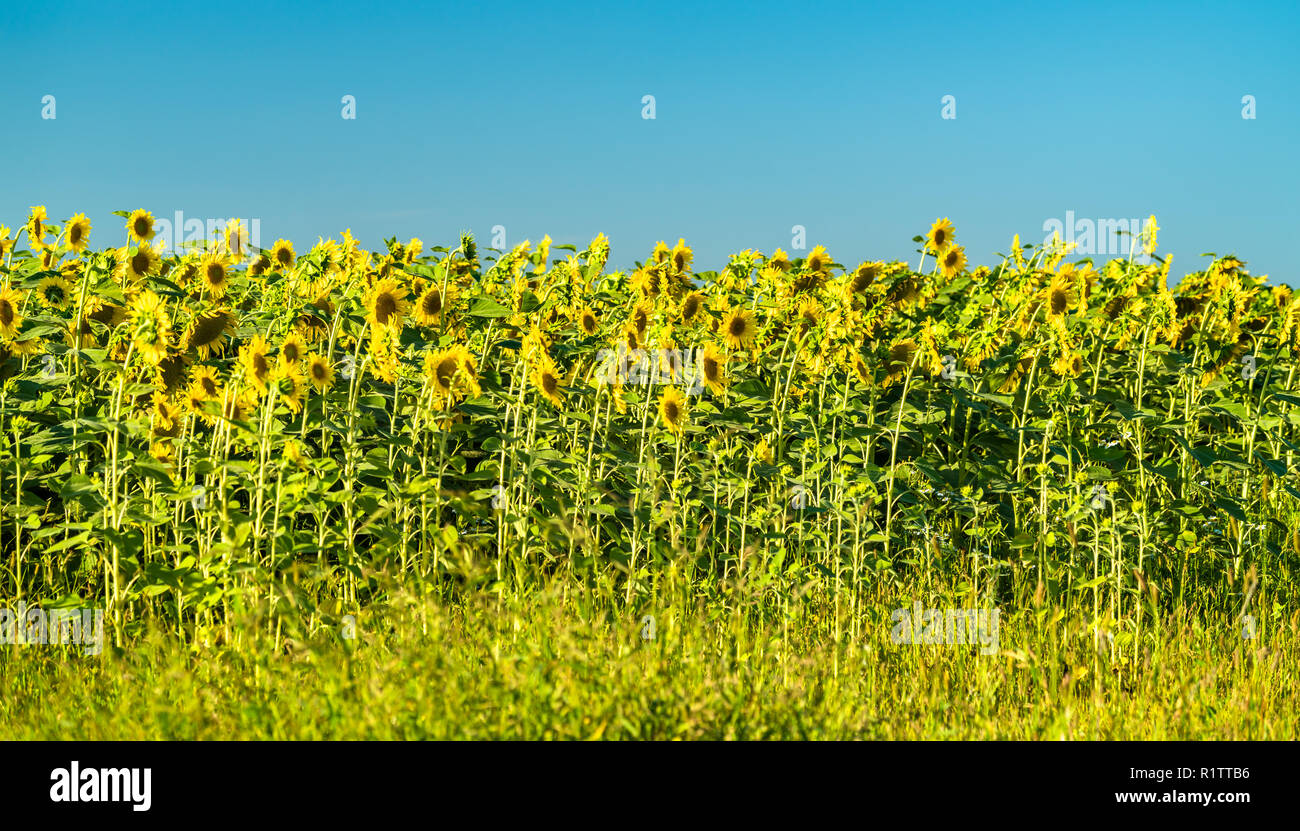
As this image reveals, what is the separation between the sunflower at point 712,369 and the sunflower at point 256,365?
207cm

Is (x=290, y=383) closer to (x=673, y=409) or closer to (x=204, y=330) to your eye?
(x=204, y=330)

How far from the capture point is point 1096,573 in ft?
16.5

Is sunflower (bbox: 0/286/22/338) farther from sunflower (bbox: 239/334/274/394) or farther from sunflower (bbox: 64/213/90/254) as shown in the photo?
sunflower (bbox: 239/334/274/394)

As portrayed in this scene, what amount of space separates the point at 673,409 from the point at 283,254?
310cm

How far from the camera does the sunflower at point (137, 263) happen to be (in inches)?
227

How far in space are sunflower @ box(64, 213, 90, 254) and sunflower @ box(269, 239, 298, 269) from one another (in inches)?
40.6

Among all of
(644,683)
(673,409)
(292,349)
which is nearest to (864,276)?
(673,409)

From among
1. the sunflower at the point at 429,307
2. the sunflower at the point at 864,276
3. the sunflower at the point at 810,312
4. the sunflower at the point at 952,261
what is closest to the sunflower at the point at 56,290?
the sunflower at the point at 429,307

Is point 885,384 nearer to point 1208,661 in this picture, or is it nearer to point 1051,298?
point 1051,298

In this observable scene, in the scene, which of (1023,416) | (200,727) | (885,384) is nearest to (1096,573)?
(1023,416)

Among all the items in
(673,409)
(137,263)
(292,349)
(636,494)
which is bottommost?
(636,494)

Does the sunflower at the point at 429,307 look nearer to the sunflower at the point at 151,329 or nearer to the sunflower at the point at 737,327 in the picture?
the sunflower at the point at 151,329

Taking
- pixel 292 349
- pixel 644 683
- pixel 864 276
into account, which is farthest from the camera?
pixel 864 276

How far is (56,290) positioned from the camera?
6215mm
